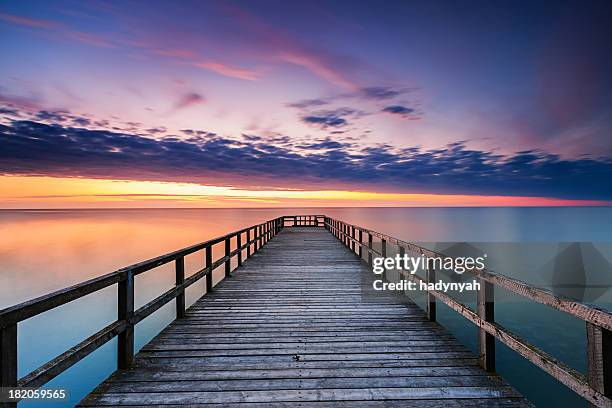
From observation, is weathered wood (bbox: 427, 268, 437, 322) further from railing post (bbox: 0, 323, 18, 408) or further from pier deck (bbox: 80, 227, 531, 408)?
railing post (bbox: 0, 323, 18, 408)

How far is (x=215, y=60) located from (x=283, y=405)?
1417cm

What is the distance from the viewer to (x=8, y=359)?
7.55 feet

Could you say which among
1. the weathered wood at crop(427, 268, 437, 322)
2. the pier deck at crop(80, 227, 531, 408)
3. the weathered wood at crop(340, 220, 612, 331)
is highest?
the weathered wood at crop(340, 220, 612, 331)

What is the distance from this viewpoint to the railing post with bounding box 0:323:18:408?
2.25 meters

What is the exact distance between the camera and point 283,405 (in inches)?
124

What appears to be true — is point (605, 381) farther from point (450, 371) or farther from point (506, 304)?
point (506, 304)

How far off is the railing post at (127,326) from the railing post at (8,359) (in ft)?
4.79

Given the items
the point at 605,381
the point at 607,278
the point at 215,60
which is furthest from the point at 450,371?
the point at 607,278

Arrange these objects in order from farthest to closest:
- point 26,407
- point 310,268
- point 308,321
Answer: point 310,268 < point 26,407 < point 308,321

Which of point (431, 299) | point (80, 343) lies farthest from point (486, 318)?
point (80, 343)

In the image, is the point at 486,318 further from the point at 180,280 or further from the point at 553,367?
the point at 180,280

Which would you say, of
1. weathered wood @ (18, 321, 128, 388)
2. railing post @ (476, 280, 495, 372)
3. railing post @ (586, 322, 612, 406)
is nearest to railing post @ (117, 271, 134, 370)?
weathered wood @ (18, 321, 128, 388)

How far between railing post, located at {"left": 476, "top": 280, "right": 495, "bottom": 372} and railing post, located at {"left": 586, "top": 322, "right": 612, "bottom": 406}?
1.34 metres

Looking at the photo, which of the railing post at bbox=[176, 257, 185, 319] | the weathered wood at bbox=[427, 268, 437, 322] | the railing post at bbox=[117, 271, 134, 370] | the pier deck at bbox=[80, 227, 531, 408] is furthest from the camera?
the railing post at bbox=[176, 257, 185, 319]
